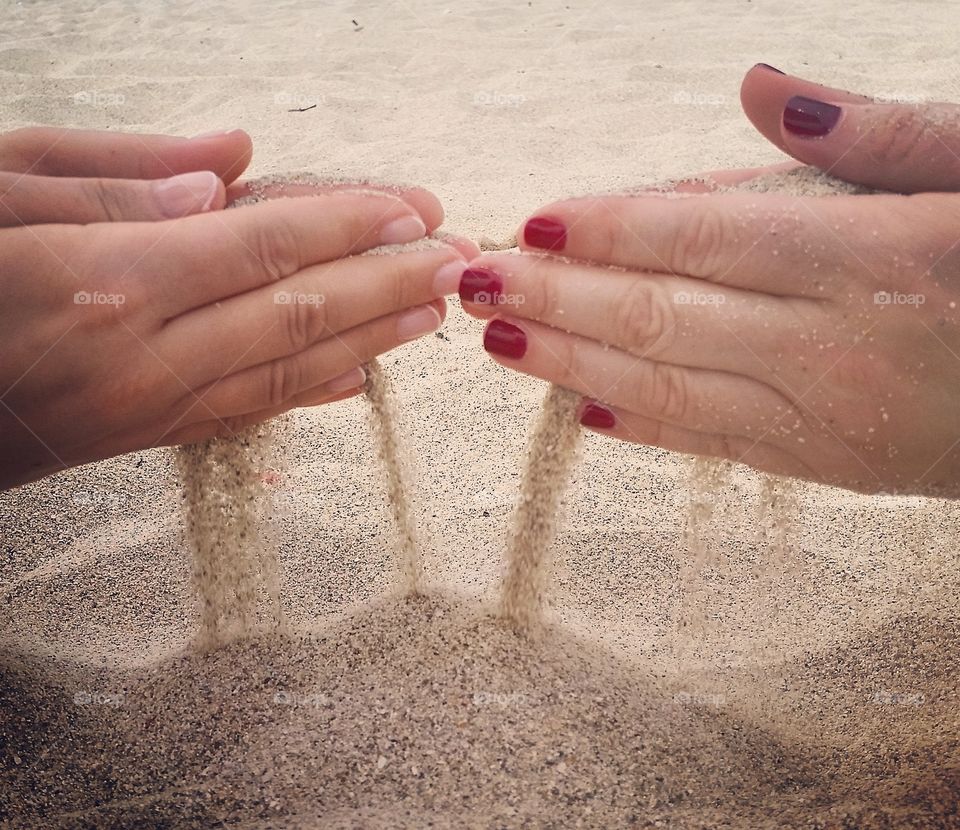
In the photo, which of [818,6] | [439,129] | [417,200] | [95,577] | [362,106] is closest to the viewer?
[417,200]

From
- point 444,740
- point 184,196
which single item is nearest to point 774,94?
point 184,196

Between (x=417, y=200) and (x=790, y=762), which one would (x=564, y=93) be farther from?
(x=790, y=762)

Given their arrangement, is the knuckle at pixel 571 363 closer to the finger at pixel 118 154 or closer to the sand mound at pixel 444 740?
the sand mound at pixel 444 740

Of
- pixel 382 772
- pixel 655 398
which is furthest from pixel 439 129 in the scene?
pixel 382 772

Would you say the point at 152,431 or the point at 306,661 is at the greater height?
the point at 152,431

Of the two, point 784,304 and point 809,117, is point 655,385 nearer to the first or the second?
point 784,304

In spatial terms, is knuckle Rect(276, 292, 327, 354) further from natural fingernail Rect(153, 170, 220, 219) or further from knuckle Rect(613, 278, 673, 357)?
knuckle Rect(613, 278, 673, 357)

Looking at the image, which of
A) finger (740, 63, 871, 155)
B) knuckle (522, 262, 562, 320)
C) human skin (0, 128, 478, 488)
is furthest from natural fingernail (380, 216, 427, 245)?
finger (740, 63, 871, 155)
